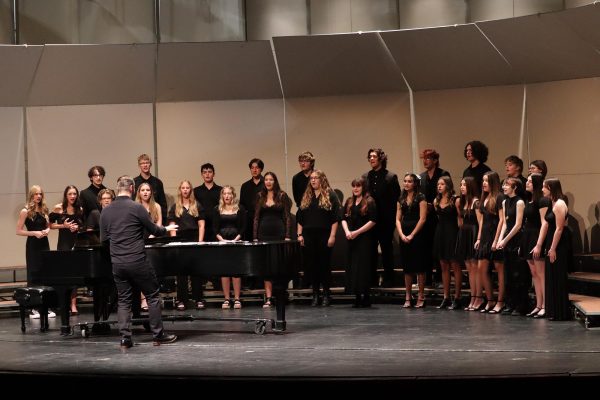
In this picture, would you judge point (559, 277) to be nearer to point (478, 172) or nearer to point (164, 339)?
point (478, 172)

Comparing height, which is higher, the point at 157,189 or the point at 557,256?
the point at 157,189

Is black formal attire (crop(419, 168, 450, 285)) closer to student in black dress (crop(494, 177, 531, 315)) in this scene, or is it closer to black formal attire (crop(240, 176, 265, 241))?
student in black dress (crop(494, 177, 531, 315))

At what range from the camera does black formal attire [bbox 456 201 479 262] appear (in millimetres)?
10102

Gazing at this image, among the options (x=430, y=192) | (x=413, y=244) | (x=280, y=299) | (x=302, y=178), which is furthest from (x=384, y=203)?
(x=280, y=299)

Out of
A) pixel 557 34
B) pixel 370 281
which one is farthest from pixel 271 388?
pixel 557 34

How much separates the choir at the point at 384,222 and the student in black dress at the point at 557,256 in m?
0.03

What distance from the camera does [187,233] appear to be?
11570 mm

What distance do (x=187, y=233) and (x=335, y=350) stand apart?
454 centimetres

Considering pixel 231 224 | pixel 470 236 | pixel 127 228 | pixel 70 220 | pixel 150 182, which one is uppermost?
pixel 150 182

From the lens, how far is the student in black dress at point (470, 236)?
10102 mm

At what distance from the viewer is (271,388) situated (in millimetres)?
5582

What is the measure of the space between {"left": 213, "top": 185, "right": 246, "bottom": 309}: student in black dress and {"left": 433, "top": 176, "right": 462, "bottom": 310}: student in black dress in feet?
7.80

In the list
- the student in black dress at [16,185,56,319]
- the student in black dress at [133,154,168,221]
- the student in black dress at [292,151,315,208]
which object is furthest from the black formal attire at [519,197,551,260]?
the student in black dress at [16,185,56,319]

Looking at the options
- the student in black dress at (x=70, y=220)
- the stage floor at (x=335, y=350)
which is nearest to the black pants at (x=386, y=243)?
the stage floor at (x=335, y=350)
